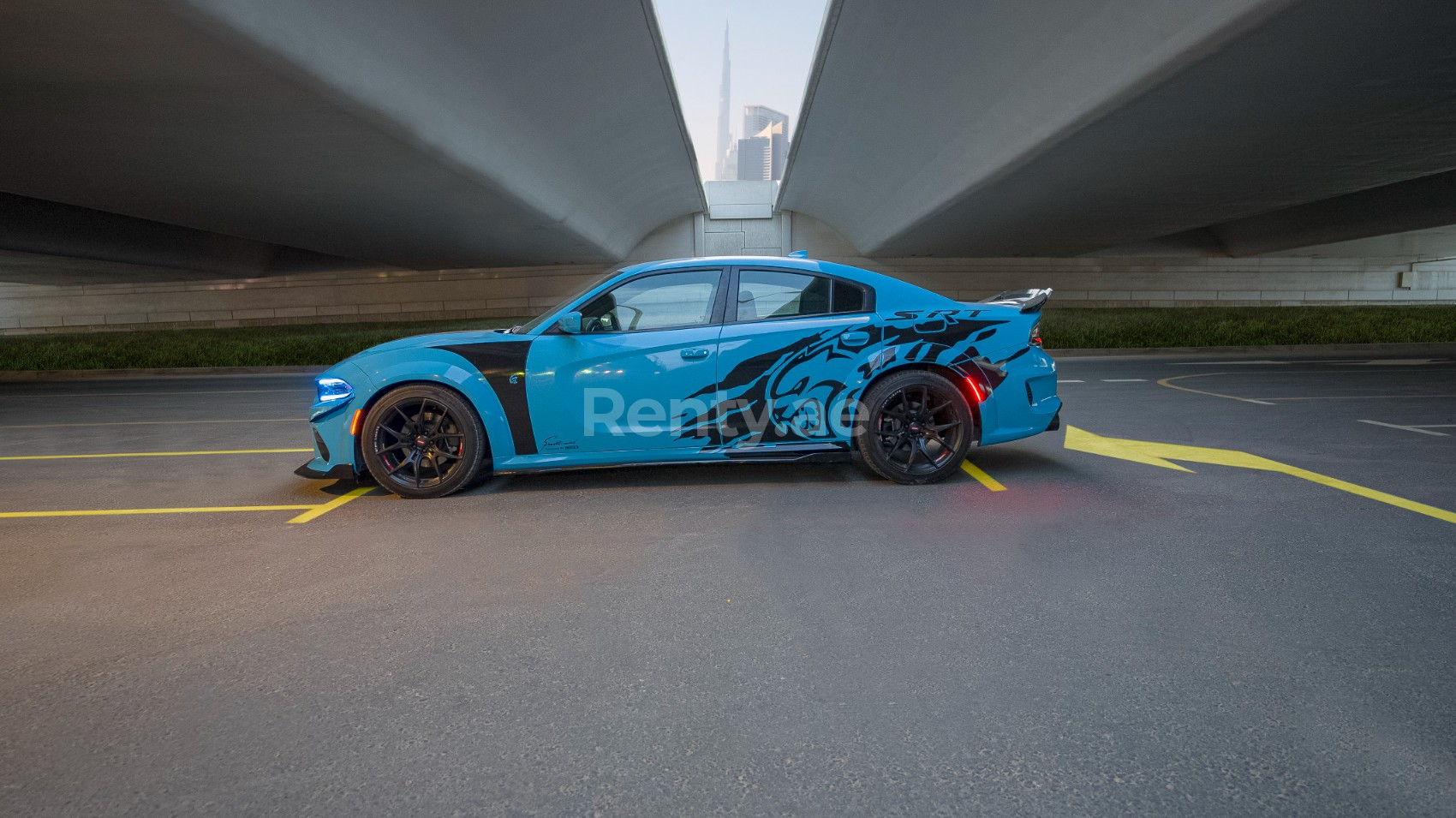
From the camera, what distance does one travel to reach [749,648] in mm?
2850

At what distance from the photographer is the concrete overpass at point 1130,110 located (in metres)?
8.48

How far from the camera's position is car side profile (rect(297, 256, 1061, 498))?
509 centimetres

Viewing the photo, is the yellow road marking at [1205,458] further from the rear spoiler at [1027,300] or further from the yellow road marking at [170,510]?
the yellow road marking at [170,510]

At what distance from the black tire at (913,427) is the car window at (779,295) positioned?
28.7 inches

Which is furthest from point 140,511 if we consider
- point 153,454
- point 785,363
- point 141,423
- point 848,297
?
point 141,423

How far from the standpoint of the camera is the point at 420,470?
5207 mm

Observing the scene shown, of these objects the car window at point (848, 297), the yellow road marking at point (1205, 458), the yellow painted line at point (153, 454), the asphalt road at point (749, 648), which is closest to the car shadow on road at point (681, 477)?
the asphalt road at point (749, 648)

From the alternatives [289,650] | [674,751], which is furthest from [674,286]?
[674,751]

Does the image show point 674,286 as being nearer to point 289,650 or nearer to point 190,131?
point 289,650

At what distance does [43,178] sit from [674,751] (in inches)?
705

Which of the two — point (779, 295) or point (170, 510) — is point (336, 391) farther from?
point (779, 295)

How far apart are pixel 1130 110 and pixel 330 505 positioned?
11205mm

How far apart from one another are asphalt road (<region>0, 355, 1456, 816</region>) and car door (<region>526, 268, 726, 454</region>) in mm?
405

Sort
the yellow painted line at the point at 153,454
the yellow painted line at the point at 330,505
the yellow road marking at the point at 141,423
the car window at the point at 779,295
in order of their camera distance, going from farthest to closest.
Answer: the yellow road marking at the point at 141,423, the yellow painted line at the point at 153,454, the car window at the point at 779,295, the yellow painted line at the point at 330,505
